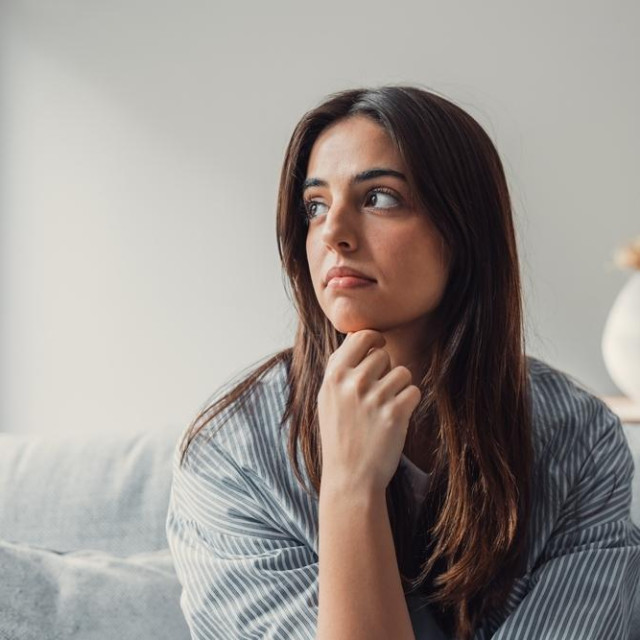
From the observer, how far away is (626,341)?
205 centimetres

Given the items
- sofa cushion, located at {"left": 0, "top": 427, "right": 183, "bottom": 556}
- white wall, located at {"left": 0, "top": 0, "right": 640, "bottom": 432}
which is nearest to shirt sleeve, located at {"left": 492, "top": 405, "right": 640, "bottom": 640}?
sofa cushion, located at {"left": 0, "top": 427, "right": 183, "bottom": 556}

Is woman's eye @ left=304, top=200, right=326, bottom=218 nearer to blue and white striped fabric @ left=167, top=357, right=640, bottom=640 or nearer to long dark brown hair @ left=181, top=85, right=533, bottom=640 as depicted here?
long dark brown hair @ left=181, top=85, right=533, bottom=640

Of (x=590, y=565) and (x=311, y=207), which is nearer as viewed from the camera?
(x=590, y=565)

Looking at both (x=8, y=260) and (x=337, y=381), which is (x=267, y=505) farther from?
(x=8, y=260)

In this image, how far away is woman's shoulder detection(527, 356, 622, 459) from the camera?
1236 mm

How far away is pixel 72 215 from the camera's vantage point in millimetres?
2344

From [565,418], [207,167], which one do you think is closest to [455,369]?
[565,418]

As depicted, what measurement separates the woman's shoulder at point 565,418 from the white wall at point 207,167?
3.36 ft

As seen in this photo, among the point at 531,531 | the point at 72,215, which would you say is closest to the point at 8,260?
the point at 72,215

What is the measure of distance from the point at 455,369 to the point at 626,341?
36.9 inches

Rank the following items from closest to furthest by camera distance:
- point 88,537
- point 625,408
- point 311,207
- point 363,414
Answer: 1. point 363,414
2. point 311,207
3. point 88,537
4. point 625,408

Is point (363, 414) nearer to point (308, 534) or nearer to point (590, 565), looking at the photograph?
point (308, 534)

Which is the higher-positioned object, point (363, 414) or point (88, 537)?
point (363, 414)

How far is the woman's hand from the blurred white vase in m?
1.07
